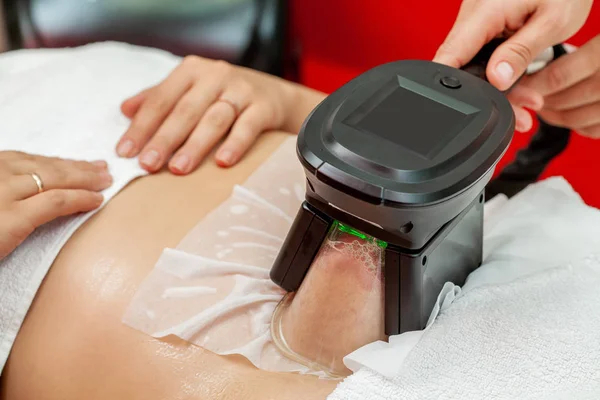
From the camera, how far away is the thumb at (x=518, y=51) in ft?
2.40

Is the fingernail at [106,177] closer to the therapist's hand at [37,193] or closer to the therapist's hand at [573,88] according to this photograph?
the therapist's hand at [37,193]

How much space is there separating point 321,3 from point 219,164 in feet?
3.51

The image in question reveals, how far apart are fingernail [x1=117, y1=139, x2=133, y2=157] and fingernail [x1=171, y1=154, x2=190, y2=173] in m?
0.06

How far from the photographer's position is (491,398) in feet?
1.98

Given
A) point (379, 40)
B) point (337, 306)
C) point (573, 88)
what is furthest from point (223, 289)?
point (379, 40)

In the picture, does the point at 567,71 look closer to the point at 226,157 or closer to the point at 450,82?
the point at 450,82

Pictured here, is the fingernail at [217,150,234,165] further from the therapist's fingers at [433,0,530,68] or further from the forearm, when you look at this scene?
the therapist's fingers at [433,0,530,68]

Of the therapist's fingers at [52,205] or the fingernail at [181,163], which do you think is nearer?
the therapist's fingers at [52,205]

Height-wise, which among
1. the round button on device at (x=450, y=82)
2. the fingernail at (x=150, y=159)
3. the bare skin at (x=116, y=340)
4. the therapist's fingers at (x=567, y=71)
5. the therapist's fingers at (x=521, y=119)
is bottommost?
the bare skin at (x=116, y=340)

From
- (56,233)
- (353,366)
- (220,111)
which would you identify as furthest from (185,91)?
(353,366)

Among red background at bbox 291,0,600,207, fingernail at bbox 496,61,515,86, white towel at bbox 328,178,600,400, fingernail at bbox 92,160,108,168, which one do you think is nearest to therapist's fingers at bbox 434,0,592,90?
fingernail at bbox 496,61,515,86

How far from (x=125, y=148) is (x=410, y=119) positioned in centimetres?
44

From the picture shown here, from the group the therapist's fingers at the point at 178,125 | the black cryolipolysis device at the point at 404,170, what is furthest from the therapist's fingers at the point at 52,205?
the black cryolipolysis device at the point at 404,170

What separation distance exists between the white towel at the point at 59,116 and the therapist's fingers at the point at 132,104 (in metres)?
0.01
